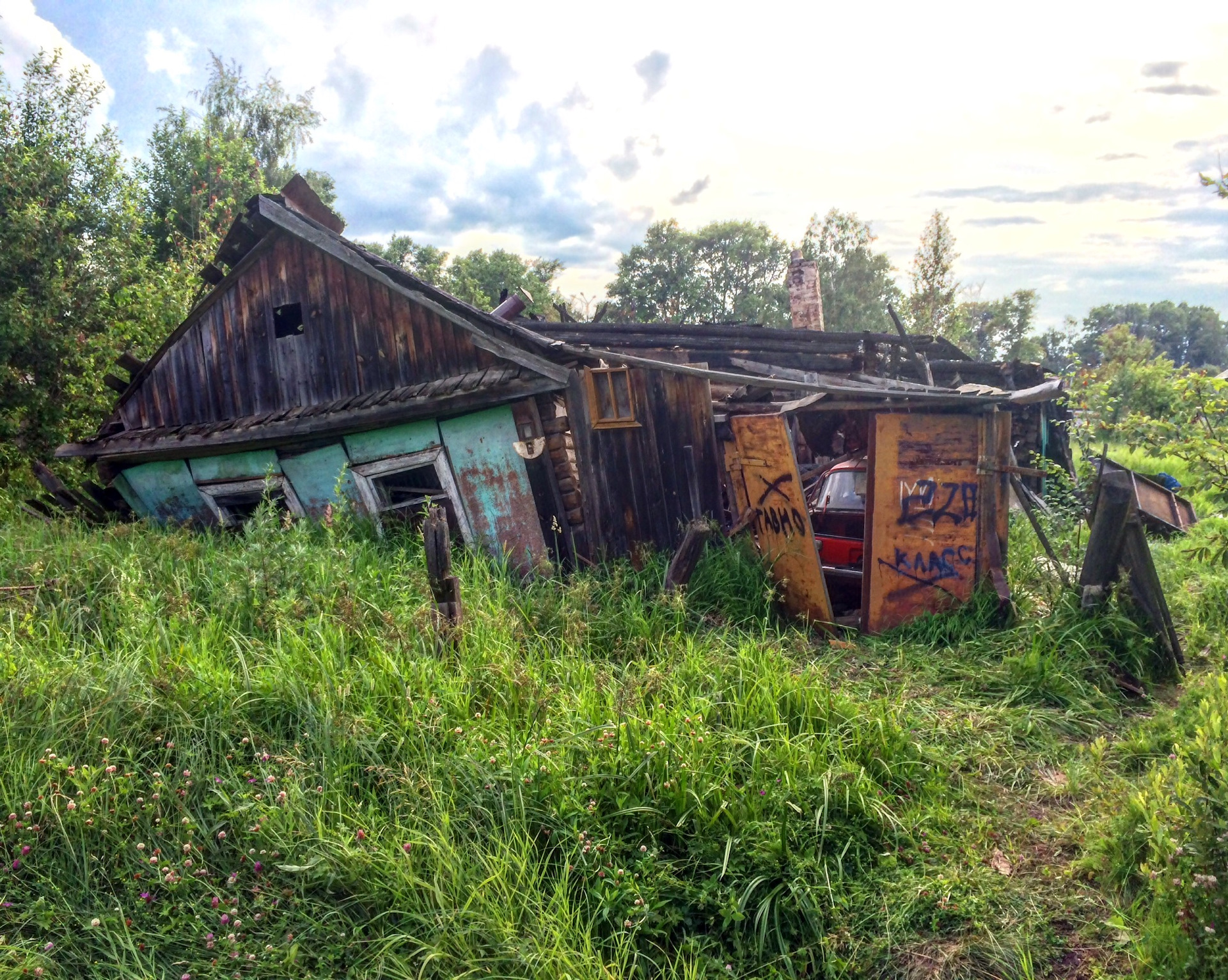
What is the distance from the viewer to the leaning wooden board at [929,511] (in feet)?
21.1

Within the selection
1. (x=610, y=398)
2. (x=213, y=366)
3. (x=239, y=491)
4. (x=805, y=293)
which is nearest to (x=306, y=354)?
(x=213, y=366)

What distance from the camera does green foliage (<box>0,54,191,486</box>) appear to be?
10.8 m

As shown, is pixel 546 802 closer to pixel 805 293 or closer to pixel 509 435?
pixel 509 435

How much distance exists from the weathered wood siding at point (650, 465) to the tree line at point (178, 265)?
479 centimetres

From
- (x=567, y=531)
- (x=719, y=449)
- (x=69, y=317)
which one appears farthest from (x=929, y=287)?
(x=69, y=317)

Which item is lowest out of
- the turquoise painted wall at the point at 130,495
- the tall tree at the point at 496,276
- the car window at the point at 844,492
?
the car window at the point at 844,492

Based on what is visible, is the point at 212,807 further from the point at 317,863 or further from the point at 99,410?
the point at 99,410

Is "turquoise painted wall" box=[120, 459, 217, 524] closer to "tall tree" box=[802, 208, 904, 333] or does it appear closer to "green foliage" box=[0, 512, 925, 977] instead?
"green foliage" box=[0, 512, 925, 977]

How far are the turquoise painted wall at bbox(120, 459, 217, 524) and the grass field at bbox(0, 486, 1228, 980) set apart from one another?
14.5 ft

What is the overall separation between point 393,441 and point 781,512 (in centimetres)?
417

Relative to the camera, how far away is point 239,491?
9133 millimetres

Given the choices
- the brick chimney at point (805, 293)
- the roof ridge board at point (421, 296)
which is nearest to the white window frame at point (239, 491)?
the roof ridge board at point (421, 296)

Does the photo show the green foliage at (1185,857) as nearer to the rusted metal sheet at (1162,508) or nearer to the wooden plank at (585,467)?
the wooden plank at (585,467)

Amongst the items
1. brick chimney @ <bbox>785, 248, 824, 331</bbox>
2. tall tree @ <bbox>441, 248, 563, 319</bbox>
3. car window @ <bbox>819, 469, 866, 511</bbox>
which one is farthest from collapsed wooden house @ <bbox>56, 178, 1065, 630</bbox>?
tall tree @ <bbox>441, 248, 563, 319</bbox>
